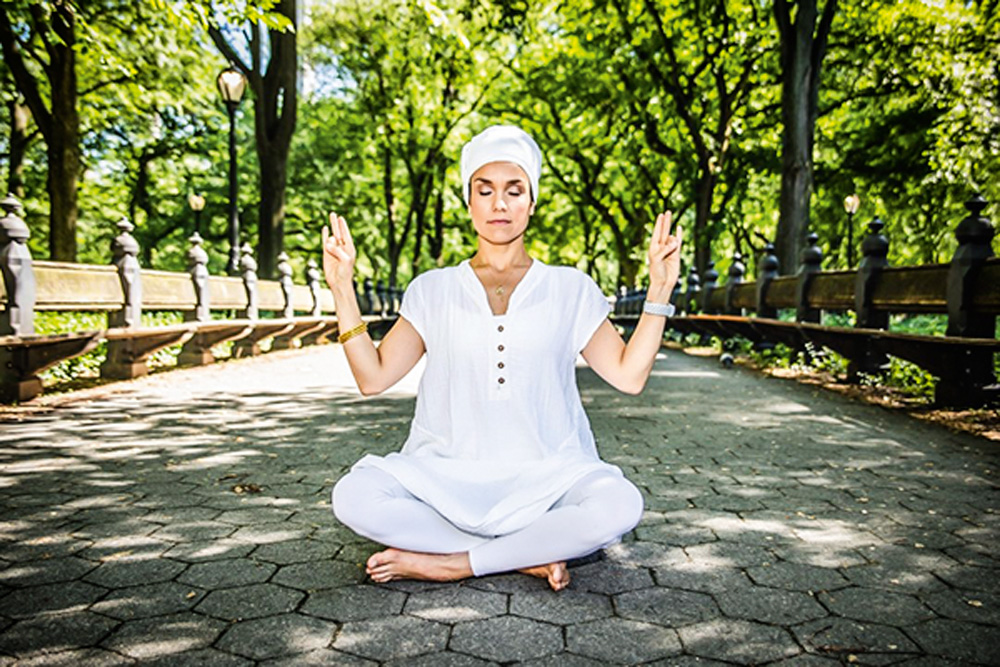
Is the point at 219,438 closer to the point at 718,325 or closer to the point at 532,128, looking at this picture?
the point at 718,325

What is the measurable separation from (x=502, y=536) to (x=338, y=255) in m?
1.28

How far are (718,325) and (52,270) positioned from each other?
36.2 feet

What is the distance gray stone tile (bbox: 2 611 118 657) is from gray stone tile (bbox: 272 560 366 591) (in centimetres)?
61

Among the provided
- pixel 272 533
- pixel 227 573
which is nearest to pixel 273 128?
pixel 272 533

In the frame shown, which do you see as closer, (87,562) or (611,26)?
(87,562)

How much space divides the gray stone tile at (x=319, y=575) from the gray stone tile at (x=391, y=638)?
0.39 metres

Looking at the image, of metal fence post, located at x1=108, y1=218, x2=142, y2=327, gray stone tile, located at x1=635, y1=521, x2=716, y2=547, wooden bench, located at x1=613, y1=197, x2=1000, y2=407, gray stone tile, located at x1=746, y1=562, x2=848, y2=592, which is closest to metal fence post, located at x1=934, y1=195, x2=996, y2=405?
wooden bench, located at x1=613, y1=197, x2=1000, y2=407

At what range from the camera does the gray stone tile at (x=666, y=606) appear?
8.07 feet

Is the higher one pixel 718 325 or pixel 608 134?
pixel 608 134

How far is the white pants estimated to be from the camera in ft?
8.56

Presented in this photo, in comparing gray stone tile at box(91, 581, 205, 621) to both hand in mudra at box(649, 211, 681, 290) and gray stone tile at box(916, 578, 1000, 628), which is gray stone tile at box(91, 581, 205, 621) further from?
gray stone tile at box(916, 578, 1000, 628)

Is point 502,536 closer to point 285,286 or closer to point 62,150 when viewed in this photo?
point 285,286

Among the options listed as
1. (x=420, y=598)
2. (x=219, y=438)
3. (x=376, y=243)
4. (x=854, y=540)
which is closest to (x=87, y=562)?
(x=420, y=598)

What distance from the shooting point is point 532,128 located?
2622 centimetres
